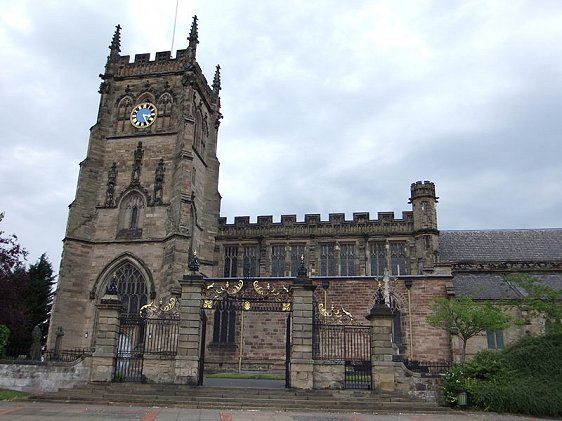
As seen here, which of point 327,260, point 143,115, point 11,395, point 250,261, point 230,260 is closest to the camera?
point 11,395

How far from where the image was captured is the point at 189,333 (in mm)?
18625

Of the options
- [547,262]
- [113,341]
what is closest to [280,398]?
[113,341]

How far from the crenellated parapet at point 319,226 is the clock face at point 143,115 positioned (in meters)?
9.69

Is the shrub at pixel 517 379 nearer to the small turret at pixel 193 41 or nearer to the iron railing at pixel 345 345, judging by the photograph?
the iron railing at pixel 345 345

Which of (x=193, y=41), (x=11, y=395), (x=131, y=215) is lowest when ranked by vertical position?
(x=11, y=395)

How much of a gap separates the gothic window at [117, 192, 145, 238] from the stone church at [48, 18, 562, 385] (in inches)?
3.2

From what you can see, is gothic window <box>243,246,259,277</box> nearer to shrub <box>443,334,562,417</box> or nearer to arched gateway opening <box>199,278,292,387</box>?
arched gateway opening <box>199,278,292,387</box>

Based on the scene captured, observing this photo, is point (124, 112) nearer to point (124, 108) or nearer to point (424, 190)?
point (124, 108)

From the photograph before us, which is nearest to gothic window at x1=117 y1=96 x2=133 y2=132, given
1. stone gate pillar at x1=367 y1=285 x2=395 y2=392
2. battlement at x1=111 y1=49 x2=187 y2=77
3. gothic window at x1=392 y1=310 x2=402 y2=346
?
battlement at x1=111 y1=49 x2=187 y2=77

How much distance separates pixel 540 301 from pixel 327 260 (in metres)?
15.2

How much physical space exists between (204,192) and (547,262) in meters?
25.1

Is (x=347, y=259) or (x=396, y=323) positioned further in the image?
(x=347, y=259)

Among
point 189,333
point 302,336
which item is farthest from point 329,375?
point 189,333

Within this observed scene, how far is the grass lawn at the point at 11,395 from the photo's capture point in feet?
54.5
